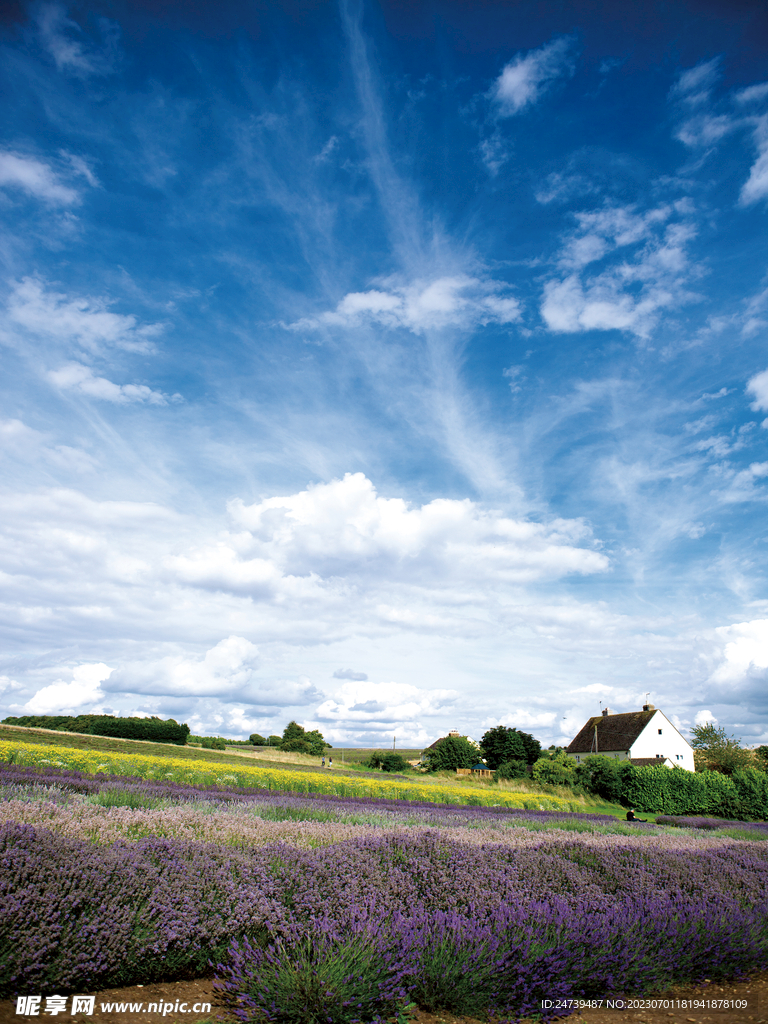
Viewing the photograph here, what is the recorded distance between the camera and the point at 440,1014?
12.1ft

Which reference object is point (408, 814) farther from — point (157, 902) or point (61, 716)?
point (61, 716)

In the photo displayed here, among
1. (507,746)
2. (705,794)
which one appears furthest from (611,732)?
(705,794)

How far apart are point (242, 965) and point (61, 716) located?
52.2m

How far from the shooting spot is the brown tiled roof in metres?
46.9

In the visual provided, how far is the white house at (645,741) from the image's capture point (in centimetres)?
4578

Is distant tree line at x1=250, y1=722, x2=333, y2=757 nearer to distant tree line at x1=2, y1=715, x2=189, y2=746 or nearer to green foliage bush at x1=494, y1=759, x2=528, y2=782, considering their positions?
distant tree line at x1=2, y1=715, x2=189, y2=746

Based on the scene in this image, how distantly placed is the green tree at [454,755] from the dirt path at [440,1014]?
148 feet

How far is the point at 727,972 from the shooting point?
195 inches

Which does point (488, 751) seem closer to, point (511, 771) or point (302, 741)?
point (511, 771)

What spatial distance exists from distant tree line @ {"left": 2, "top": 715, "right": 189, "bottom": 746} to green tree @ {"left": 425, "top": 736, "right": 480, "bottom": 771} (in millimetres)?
20534

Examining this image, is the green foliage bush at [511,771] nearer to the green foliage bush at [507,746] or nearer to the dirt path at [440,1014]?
the green foliage bush at [507,746]

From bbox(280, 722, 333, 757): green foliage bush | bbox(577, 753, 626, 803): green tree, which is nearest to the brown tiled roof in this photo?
bbox(577, 753, 626, 803): green tree

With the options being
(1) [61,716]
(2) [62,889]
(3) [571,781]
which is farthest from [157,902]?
(1) [61,716]

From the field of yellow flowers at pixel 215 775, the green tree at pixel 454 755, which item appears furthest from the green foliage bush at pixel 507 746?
the field of yellow flowers at pixel 215 775
